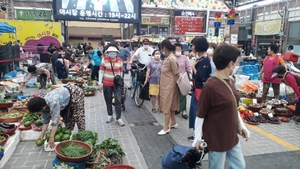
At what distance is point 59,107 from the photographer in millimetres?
3502

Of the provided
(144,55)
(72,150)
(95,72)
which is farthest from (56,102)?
(95,72)

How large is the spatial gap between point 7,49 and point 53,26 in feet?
12.3

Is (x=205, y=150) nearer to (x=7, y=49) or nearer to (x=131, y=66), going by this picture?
(x=131, y=66)

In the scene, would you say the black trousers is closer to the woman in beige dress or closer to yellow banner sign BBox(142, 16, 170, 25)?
the woman in beige dress

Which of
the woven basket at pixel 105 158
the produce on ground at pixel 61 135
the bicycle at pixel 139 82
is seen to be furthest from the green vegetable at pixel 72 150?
the bicycle at pixel 139 82

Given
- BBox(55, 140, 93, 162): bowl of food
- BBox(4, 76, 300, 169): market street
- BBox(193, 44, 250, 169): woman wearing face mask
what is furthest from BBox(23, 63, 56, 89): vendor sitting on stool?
BBox(193, 44, 250, 169): woman wearing face mask

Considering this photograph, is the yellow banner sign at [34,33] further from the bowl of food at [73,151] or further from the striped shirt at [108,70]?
the bowl of food at [73,151]

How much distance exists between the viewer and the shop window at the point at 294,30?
1595cm

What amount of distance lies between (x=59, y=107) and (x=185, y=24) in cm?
2199

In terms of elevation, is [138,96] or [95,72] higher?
[95,72]

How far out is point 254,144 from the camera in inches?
179

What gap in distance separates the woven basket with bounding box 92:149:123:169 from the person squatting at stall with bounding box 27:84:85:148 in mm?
755

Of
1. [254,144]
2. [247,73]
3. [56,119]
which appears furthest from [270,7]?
[56,119]

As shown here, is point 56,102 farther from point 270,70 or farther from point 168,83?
point 270,70
